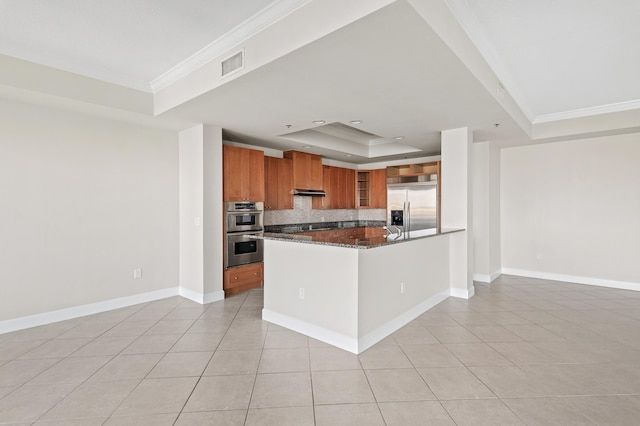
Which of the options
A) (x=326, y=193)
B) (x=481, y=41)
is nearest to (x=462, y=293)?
(x=481, y=41)

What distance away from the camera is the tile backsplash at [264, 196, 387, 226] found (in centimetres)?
623

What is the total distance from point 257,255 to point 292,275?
1.84 meters

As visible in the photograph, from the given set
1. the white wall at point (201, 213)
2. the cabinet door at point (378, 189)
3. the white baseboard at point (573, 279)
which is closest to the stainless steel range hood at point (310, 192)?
the cabinet door at point (378, 189)

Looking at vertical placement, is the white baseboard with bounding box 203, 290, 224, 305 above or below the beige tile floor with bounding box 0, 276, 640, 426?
above

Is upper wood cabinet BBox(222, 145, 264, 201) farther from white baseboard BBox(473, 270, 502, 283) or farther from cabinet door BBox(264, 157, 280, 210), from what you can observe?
white baseboard BBox(473, 270, 502, 283)

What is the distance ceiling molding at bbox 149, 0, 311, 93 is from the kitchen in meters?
1.44

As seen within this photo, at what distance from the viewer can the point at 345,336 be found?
2916 mm

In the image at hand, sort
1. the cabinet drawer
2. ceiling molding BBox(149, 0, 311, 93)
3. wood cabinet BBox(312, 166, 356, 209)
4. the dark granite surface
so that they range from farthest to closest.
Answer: wood cabinet BBox(312, 166, 356, 209), the dark granite surface, the cabinet drawer, ceiling molding BBox(149, 0, 311, 93)

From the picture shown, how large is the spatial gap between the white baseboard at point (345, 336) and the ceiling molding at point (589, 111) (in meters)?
3.65

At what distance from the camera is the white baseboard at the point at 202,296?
4.28 meters

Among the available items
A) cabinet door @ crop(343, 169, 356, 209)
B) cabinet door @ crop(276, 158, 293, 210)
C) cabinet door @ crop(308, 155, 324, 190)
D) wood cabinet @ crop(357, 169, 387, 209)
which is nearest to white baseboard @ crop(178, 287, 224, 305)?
cabinet door @ crop(276, 158, 293, 210)

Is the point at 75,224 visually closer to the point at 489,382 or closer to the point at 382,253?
the point at 382,253

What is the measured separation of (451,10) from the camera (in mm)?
2209

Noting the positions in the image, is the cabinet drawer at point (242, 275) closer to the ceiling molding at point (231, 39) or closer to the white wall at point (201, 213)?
the white wall at point (201, 213)
